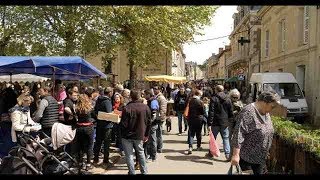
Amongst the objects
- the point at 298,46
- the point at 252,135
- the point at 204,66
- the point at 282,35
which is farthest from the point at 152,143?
the point at 204,66

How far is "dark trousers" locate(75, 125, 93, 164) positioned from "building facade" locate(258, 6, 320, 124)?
9841 millimetres

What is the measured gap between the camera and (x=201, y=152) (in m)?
11.0

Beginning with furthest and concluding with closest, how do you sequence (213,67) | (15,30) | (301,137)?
1. (213,67)
2. (15,30)
3. (301,137)

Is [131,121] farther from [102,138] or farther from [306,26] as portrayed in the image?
[306,26]

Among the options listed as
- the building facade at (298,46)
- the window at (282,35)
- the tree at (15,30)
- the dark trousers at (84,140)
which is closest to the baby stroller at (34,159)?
the dark trousers at (84,140)

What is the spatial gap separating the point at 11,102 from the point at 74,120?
237 cm

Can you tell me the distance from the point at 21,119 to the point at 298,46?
63.0ft

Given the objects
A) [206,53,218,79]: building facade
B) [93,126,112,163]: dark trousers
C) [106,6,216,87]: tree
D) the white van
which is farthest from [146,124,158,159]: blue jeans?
[206,53,218,79]: building facade

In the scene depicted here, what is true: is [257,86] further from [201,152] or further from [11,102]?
[11,102]

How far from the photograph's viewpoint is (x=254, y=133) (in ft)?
16.3

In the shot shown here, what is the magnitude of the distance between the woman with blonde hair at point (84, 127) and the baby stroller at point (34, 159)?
2.12ft

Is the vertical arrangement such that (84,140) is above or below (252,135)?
below

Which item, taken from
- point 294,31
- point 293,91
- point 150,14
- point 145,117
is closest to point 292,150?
point 145,117

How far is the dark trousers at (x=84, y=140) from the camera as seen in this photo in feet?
27.1
